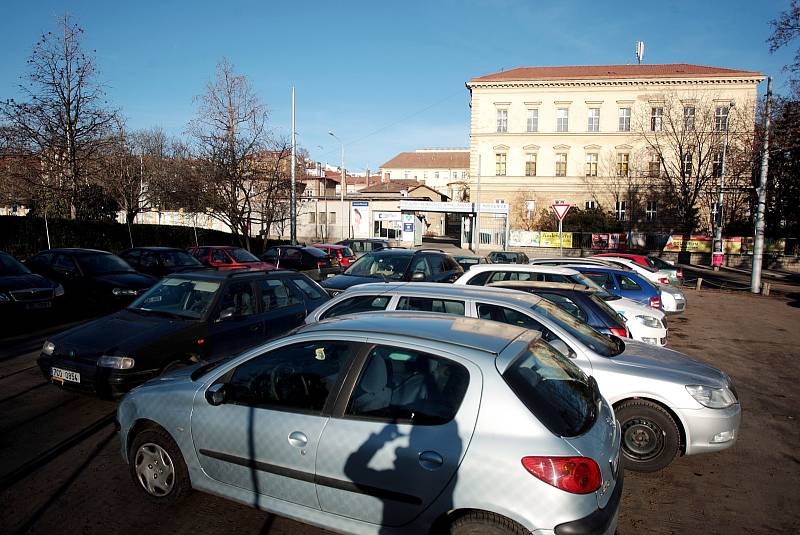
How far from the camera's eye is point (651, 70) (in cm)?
5378

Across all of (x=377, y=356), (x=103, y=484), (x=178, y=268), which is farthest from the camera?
(x=178, y=268)

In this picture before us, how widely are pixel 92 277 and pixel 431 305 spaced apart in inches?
395

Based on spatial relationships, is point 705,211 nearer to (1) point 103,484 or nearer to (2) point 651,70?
(2) point 651,70

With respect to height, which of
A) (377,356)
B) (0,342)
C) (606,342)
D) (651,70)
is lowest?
(0,342)

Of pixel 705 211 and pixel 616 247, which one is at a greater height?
pixel 705 211

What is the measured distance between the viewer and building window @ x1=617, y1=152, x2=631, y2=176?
2044 inches

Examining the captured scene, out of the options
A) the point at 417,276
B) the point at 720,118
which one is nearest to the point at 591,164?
the point at 720,118

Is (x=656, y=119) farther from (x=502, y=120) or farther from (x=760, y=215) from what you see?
(x=760, y=215)

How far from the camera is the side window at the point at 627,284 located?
11945 millimetres

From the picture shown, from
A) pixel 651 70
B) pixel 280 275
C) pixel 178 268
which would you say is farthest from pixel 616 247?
pixel 280 275

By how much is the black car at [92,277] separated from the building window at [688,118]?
4556 centimetres

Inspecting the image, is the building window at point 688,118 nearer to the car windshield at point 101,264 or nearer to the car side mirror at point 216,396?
the car windshield at point 101,264

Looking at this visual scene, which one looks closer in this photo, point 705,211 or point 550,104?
point 705,211

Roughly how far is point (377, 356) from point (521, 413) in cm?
97
